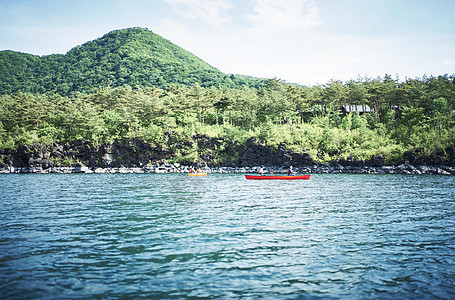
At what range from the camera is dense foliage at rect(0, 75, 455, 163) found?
281ft

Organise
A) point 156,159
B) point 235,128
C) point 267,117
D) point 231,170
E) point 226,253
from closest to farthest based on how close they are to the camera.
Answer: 1. point 226,253
2. point 231,170
3. point 156,159
4. point 267,117
5. point 235,128

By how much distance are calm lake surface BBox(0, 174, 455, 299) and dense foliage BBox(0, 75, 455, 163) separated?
6791 cm

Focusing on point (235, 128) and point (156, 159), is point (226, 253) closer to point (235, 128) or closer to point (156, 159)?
point (156, 159)

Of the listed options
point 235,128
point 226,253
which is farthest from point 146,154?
point 226,253

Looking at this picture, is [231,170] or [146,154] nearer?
[231,170]

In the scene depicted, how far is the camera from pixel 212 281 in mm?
10398

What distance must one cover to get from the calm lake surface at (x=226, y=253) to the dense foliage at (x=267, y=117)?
67909mm

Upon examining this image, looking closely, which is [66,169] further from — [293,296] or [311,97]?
[293,296]

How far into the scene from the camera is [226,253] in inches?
528

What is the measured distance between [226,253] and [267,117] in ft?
296

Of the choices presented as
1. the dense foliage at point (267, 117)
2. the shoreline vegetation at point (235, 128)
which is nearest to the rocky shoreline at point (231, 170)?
the shoreline vegetation at point (235, 128)

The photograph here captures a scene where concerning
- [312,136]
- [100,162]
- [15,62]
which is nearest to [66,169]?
[100,162]

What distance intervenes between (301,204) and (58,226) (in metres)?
18.5

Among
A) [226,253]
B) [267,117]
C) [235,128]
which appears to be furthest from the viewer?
[235,128]
